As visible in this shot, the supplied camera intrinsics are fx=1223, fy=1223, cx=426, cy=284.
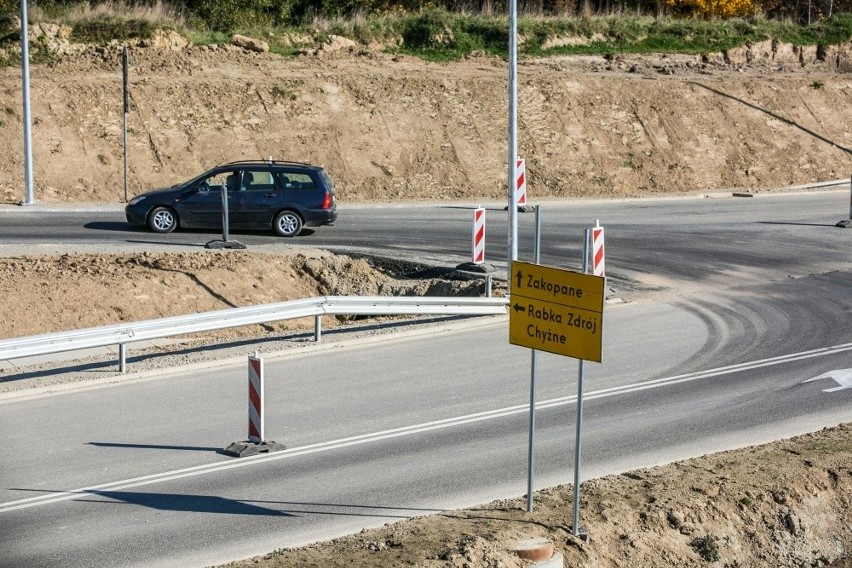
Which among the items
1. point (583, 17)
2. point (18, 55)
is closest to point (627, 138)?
point (583, 17)

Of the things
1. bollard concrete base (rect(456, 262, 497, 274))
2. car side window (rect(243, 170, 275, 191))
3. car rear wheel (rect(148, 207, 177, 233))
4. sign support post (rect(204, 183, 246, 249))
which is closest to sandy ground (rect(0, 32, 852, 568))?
bollard concrete base (rect(456, 262, 497, 274))

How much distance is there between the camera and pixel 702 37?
45.9 meters

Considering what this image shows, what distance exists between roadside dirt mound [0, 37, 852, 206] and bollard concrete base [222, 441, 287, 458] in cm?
2071

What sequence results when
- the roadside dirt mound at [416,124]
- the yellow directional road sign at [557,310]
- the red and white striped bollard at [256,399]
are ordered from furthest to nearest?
the roadside dirt mound at [416,124] → the red and white striped bollard at [256,399] → the yellow directional road sign at [557,310]

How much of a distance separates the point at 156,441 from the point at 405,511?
11.0ft

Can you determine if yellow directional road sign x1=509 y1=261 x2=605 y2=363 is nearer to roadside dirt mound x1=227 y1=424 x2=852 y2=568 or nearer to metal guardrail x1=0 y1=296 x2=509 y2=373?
roadside dirt mound x1=227 y1=424 x2=852 y2=568

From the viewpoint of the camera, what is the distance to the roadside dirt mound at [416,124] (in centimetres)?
3362

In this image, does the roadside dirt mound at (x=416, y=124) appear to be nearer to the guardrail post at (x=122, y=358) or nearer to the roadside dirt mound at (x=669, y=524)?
the guardrail post at (x=122, y=358)

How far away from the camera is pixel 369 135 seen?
1423 inches

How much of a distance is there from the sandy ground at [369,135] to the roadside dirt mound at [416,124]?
0.06 meters

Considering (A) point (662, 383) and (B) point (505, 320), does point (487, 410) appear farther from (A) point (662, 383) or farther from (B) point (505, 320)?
(B) point (505, 320)

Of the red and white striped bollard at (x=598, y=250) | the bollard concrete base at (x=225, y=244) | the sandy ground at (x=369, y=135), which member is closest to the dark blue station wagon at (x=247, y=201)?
the bollard concrete base at (x=225, y=244)

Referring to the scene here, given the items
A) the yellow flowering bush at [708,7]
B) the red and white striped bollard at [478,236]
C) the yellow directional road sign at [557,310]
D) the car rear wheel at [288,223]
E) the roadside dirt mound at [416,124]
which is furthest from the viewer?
the yellow flowering bush at [708,7]

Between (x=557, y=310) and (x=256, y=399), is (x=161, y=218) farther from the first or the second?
(x=557, y=310)
